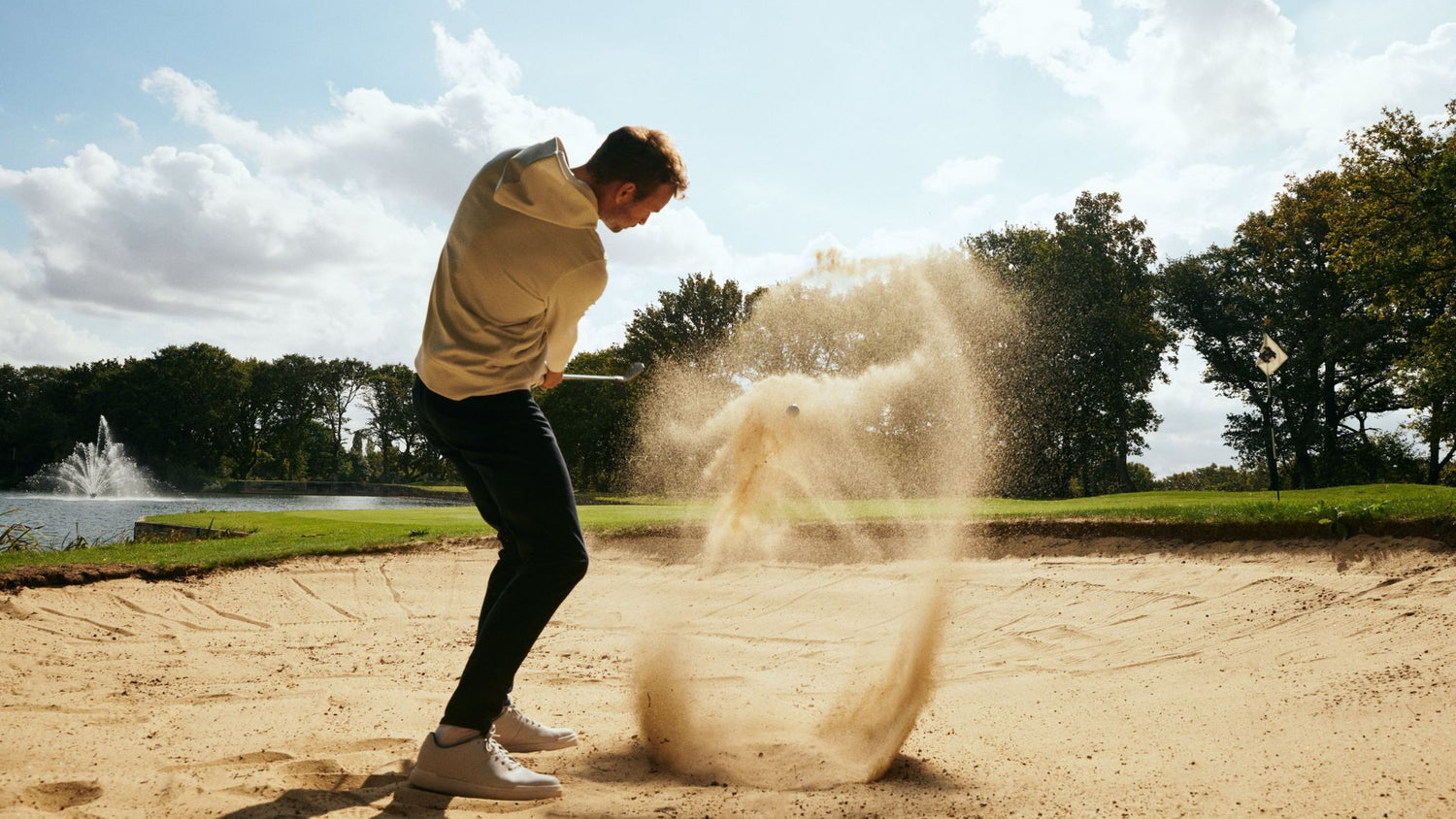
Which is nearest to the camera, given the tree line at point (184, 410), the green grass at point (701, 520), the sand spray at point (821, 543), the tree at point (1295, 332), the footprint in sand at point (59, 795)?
the footprint in sand at point (59, 795)

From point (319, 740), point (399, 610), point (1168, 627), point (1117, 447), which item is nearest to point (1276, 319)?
point (1117, 447)

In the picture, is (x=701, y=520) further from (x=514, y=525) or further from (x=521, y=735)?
(x=514, y=525)

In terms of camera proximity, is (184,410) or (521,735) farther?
(184,410)

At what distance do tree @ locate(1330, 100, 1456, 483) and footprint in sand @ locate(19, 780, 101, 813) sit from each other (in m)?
31.7

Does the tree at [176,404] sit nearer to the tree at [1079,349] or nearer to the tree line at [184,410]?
the tree line at [184,410]

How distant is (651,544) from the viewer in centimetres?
1100

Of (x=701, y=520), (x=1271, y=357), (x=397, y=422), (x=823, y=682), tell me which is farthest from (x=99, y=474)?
(x=1271, y=357)

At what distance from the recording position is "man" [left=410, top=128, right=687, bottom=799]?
283cm

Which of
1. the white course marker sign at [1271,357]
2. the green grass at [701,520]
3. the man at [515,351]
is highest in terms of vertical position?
the white course marker sign at [1271,357]

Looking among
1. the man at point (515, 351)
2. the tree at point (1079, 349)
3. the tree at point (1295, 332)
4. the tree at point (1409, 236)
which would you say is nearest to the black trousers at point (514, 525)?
the man at point (515, 351)

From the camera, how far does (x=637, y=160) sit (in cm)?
286

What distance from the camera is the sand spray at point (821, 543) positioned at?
374 centimetres

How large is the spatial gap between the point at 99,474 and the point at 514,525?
6030 centimetres

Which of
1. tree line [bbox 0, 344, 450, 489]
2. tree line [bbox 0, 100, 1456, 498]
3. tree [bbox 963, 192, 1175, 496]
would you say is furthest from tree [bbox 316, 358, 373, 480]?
tree [bbox 963, 192, 1175, 496]
